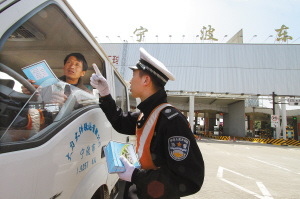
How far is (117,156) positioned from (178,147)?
39 centimetres

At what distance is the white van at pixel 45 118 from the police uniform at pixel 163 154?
16.0 inches

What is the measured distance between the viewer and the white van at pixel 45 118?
0.81m

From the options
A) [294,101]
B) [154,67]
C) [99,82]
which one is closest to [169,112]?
[154,67]

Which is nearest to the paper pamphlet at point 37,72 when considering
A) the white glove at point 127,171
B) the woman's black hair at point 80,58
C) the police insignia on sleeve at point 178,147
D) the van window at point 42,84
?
the van window at point 42,84

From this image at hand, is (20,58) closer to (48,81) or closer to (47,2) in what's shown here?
(48,81)

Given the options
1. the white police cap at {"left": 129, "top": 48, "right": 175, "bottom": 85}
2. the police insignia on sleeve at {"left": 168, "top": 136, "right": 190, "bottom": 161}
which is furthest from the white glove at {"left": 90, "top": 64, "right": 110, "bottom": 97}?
the police insignia on sleeve at {"left": 168, "top": 136, "right": 190, "bottom": 161}

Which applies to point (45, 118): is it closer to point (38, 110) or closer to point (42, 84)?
point (38, 110)

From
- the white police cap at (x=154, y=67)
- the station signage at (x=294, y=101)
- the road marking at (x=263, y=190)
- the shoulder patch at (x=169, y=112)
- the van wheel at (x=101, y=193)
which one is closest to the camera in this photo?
the shoulder patch at (x=169, y=112)

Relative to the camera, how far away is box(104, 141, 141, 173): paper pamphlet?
1.12 metres

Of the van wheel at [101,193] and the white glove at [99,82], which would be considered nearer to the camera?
the white glove at [99,82]

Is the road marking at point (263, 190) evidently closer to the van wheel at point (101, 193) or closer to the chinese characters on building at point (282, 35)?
the van wheel at point (101, 193)

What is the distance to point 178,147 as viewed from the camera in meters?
1.14

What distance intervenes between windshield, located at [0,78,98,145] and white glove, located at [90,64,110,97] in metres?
0.19

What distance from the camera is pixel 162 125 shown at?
1.25 metres
